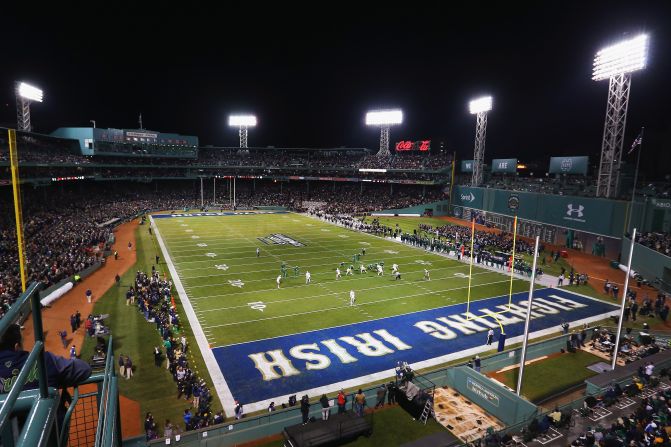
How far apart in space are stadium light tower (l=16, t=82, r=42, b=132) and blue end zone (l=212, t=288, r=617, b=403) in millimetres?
56231

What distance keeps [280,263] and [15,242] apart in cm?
2116

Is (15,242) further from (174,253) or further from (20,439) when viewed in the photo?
(20,439)

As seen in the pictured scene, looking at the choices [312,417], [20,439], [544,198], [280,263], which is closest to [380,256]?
[280,263]

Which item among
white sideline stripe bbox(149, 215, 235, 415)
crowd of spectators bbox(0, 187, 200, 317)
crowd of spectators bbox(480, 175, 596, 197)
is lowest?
white sideline stripe bbox(149, 215, 235, 415)

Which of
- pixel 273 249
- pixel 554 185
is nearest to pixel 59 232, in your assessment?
pixel 273 249

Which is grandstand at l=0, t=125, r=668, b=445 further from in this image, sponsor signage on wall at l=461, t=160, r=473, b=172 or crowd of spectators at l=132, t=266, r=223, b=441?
sponsor signage on wall at l=461, t=160, r=473, b=172

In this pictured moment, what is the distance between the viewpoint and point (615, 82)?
3797 centimetres

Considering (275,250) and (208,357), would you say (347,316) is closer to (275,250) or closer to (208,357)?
(208,357)

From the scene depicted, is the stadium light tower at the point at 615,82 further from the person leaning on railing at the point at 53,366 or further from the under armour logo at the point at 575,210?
the person leaning on railing at the point at 53,366

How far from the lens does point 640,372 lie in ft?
52.7

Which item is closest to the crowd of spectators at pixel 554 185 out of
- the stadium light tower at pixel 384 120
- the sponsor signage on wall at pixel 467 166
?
the sponsor signage on wall at pixel 467 166

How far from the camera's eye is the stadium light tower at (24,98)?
55841 mm

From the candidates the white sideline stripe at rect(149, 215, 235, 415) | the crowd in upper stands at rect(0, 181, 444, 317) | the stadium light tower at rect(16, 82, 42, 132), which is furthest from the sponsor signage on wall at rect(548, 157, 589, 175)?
the stadium light tower at rect(16, 82, 42, 132)

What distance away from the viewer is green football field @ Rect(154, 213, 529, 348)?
23891 mm
